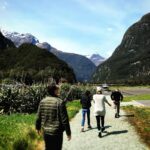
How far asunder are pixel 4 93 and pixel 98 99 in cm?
1323

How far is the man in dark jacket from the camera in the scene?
34.1 ft

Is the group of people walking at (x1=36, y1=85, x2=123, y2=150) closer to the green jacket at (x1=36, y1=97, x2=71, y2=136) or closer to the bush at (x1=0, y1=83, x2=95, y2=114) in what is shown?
the green jacket at (x1=36, y1=97, x2=71, y2=136)

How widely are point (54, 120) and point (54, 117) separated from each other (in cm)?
7

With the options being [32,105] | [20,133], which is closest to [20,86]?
[32,105]

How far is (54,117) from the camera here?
34.5 ft

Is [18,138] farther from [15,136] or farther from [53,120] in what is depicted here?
[53,120]

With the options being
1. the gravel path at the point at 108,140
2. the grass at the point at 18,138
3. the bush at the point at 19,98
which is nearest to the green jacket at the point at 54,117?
the grass at the point at 18,138

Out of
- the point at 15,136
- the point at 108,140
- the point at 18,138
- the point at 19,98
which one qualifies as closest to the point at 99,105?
the point at 108,140

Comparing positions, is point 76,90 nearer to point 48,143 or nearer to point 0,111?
point 0,111

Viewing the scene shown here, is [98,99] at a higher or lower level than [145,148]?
higher

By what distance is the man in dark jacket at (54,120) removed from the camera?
10.4 m

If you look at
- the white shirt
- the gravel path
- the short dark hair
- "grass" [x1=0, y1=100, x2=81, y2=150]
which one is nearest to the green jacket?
the short dark hair

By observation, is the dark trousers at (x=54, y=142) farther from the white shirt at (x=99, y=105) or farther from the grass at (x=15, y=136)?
the white shirt at (x=99, y=105)

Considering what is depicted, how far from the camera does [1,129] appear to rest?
1708 centimetres
